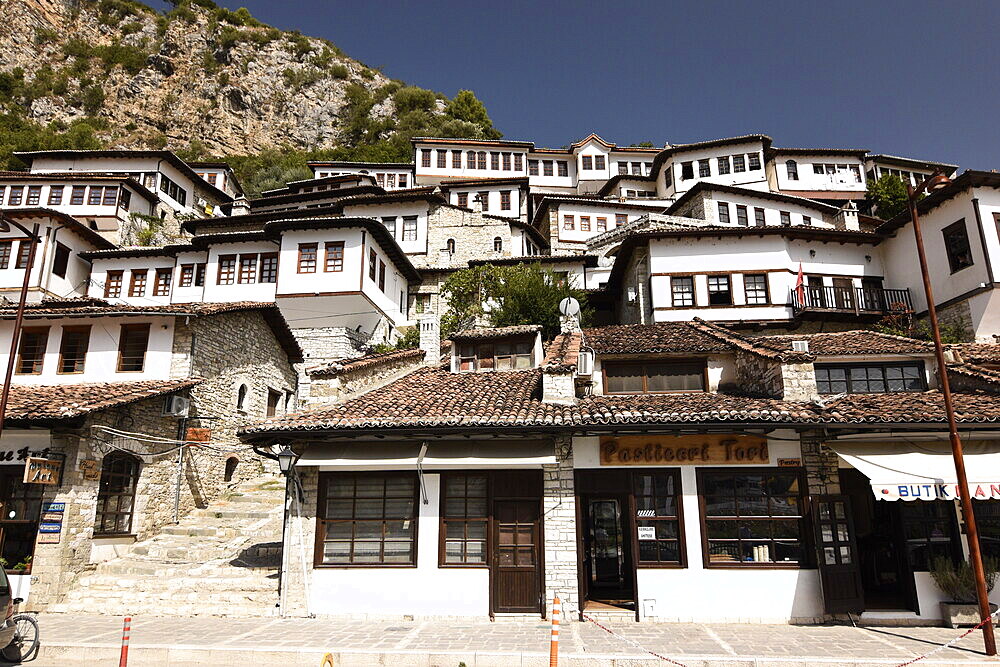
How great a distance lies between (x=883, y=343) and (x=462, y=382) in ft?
35.1

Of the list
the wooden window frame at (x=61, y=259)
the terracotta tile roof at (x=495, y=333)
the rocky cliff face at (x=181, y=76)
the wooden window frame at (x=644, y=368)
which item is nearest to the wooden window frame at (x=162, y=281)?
the wooden window frame at (x=61, y=259)

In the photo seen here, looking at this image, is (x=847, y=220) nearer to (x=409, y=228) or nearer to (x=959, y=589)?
(x=409, y=228)

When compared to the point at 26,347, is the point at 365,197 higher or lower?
higher

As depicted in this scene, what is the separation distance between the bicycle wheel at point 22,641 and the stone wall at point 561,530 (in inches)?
327

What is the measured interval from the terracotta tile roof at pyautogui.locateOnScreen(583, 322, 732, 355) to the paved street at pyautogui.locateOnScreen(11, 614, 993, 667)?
20.3 feet

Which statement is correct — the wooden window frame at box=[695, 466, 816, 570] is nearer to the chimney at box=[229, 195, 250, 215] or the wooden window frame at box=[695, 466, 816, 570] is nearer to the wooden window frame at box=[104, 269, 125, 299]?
the wooden window frame at box=[104, 269, 125, 299]

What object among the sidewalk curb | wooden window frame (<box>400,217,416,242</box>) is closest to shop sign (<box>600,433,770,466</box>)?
the sidewalk curb

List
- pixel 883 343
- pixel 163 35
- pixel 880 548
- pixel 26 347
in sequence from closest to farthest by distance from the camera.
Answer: pixel 880 548 < pixel 883 343 < pixel 26 347 < pixel 163 35

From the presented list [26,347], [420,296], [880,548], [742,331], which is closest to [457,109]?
[420,296]

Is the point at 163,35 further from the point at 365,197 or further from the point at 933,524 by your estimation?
the point at 933,524

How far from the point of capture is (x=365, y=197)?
3481cm

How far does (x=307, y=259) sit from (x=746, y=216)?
25.8 m

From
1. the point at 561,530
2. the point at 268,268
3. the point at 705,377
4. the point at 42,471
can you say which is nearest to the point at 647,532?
the point at 561,530

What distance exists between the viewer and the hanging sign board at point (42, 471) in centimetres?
1198
